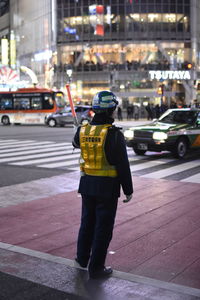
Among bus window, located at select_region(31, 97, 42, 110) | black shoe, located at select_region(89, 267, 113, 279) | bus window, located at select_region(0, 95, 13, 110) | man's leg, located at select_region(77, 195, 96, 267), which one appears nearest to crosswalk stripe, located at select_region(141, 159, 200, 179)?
man's leg, located at select_region(77, 195, 96, 267)

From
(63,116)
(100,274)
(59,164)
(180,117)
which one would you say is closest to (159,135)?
(180,117)

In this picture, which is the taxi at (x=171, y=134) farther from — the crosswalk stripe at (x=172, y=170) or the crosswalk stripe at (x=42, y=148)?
the crosswalk stripe at (x=42, y=148)

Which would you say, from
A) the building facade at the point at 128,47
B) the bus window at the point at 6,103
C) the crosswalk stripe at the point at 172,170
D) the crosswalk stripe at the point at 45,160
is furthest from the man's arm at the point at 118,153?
the building facade at the point at 128,47

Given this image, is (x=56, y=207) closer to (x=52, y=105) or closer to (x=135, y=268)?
(x=135, y=268)

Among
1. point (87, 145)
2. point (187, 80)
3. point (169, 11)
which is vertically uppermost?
point (169, 11)

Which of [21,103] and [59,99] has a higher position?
[59,99]

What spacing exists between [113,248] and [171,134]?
8836 mm

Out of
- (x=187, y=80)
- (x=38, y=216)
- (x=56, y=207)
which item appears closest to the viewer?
(x=38, y=216)

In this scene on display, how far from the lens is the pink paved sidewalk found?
16.3 ft

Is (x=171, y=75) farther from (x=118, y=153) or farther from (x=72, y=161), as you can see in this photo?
(x=118, y=153)

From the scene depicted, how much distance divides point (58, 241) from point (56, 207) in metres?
2.08

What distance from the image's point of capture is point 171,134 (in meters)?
14.0

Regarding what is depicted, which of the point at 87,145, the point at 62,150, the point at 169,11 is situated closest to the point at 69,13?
the point at 169,11

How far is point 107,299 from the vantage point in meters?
4.12
